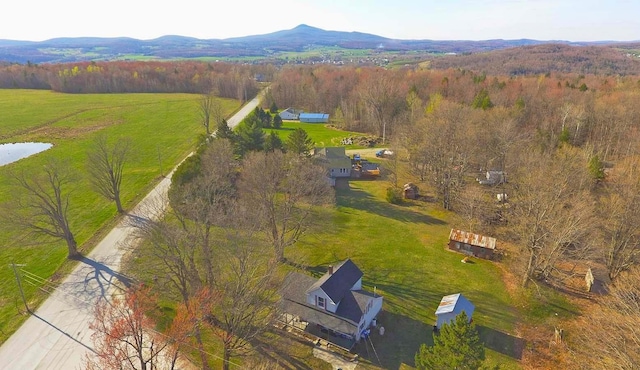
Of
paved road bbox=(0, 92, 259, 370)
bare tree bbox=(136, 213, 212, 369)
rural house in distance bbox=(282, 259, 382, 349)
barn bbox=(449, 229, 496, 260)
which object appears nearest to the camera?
bare tree bbox=(136, 213, 212, 369)

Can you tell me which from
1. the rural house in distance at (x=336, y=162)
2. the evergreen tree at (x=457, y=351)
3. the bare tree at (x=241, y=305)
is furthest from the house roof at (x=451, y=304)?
the rural house in distance at (x=336, y=162)

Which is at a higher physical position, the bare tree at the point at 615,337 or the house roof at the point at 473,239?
the bare tree at the point at 615,337

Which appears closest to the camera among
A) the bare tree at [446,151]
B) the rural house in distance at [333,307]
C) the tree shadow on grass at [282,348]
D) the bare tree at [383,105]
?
the tree shadow on grass at [282,348]

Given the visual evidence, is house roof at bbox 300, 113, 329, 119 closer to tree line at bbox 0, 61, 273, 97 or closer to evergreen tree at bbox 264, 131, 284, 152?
tree line at bbox 0, 61, 273, 97

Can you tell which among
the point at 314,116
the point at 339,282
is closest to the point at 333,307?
the point at 339,282

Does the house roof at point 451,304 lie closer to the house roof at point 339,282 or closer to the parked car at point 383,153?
the house roof at point 339,282

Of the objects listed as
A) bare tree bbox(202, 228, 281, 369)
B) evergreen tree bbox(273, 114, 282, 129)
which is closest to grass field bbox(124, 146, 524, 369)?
bare tree bbox(202, 228, 281, 369)

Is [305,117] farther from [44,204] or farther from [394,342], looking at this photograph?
[394,342]
